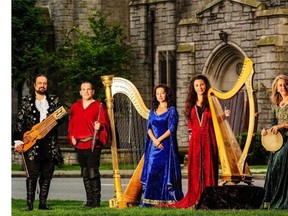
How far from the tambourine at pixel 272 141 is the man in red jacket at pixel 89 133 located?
2.36m

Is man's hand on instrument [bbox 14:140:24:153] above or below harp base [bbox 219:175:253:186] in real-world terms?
above

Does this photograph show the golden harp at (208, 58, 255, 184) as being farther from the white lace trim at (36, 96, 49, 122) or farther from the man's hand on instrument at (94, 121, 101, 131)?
the white lace trim at (36, 96, 49, 122)

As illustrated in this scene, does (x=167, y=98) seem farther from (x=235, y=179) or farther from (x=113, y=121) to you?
(x=235, y=179)

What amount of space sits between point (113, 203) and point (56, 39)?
29.0 meters

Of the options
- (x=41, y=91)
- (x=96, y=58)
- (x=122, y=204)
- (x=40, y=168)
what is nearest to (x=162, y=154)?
(x=122, y=204)

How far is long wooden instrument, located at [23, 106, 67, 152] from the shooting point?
19734 millimetres

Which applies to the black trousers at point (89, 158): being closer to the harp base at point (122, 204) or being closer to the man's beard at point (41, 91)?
the harp base at point (122, 204)

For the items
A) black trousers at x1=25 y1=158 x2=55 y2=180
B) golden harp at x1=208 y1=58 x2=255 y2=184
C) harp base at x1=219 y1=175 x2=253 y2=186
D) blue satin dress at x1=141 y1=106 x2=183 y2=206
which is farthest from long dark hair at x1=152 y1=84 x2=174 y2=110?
black trousers at x1=25 y1=158 x2=55 y2=180

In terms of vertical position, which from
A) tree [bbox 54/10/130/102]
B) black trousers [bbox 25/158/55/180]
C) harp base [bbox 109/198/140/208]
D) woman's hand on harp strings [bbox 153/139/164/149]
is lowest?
harp base [bbox 109/198/140/208]

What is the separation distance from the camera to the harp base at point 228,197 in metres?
18.7

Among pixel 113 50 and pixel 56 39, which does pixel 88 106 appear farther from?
pixel 56 39

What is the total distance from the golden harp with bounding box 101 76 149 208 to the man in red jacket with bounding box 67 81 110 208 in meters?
0.17

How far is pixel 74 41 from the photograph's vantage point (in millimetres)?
47531

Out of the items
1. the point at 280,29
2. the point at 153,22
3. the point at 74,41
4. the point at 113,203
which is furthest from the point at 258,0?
the point at 113,203
